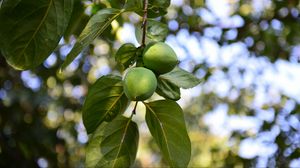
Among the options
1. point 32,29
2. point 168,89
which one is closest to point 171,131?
point 168,89

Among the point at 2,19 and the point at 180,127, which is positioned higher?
the point at 2,19

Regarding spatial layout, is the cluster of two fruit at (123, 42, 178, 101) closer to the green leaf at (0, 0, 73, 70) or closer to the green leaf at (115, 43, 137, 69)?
the green leaf at (115, 43, 137, 69)

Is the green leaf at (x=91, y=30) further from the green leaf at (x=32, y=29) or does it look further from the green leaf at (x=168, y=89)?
the green leaf at (x=168, y=89)

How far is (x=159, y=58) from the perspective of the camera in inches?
38.4

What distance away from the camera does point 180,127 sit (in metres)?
1.11

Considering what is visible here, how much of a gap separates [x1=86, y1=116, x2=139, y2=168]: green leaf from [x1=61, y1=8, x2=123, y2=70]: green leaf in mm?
236

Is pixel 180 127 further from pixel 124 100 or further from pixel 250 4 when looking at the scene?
pixel 250 4

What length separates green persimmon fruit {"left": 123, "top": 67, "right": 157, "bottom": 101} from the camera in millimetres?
935

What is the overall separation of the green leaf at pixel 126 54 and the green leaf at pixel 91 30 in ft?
0.26

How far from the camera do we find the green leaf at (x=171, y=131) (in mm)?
1109

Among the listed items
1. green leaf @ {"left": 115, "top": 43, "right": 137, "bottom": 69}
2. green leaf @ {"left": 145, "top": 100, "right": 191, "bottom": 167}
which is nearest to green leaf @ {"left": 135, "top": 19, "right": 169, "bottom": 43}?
green leaf @ {"left": 115, "top": 43, "right": 137, "bottom": 69}

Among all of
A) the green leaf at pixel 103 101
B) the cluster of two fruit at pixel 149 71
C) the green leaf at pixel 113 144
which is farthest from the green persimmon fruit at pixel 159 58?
the green leaf at pixel 113 144

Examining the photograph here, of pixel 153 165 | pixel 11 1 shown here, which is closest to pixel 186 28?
pixel 11 1

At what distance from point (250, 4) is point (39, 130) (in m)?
1.69
